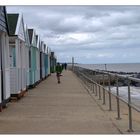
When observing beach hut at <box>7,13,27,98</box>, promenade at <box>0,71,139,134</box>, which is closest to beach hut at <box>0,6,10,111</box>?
promenade at <box>0,71,139,134</box>

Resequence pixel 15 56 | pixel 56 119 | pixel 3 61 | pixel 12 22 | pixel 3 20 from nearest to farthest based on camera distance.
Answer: pixel 56 119
pixel 3 20
pixel 3 61
pixel 15 56
pixel 12 22

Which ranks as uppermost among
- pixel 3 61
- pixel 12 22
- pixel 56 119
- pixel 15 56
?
pixel 12 22

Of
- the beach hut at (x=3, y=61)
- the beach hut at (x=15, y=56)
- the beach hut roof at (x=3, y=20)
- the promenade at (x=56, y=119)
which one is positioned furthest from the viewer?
the beach hut at (x=15, y=56)

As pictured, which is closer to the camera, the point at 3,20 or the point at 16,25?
the point at 3,20

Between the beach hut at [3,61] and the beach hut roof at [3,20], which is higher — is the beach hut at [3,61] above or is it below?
below

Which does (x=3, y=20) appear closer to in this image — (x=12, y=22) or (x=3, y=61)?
(x=3, y=61)

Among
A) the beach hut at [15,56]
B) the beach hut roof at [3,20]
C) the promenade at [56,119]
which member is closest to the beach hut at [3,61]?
the beach hut roof at [3,20]

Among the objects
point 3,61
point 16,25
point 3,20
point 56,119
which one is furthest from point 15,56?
point 56,119

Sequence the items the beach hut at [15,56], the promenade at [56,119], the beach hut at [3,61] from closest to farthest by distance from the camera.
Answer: the promenade at [56,119]
the beach hut at [3,61]
the beach hut at [15,56]

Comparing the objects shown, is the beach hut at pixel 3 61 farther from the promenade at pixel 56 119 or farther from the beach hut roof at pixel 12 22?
the beach hut roof at pixel 12 22

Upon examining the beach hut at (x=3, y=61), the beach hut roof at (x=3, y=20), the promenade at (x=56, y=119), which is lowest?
the promenade at (x=56, y=119)

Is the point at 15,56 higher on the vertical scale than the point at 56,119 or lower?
higher

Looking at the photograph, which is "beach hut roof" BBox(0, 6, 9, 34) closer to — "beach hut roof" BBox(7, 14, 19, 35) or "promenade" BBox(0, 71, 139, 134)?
"promenade" BBox(0, 71, 139, 134)
